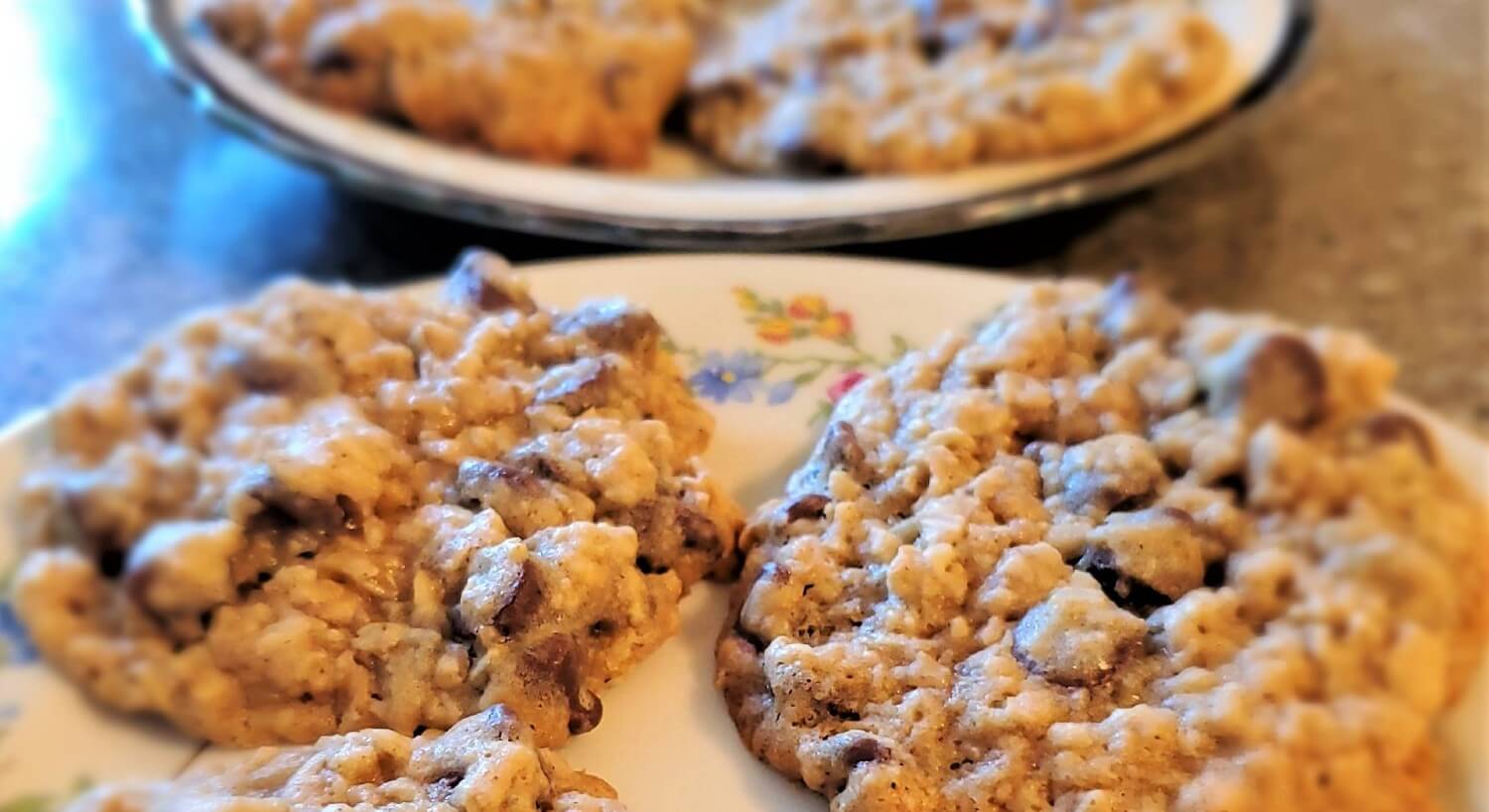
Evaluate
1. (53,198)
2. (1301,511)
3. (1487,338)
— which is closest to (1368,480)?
Result: (1301,511)

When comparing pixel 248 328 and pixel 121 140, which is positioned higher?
pixel 248 328

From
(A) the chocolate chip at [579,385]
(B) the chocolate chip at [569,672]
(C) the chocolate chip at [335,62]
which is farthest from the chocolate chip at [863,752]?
(C) the chocolate chip at [335,62]

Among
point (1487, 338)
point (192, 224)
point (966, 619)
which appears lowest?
point (1487, 338)

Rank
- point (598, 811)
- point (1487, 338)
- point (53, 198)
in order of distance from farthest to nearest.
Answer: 1. point (53, 198)
2. point (1487, 338)
3. point (598, 811)

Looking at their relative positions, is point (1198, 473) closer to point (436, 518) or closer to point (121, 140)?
point (436, 518)

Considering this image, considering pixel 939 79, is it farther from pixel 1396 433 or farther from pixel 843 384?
Answer: pixel 1396 433

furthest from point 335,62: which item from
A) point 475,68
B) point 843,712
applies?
point 843,712
